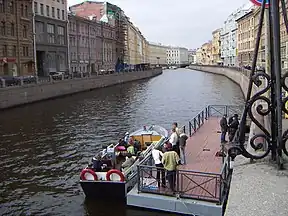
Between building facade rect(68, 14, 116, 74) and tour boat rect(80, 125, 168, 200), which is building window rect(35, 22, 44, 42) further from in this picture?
tour boat rect(80, 125, 168, 200)

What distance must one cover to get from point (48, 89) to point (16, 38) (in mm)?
9965

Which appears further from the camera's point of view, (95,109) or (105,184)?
(95,109)

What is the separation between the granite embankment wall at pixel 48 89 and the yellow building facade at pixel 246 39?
1319 inches

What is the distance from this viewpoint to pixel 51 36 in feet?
221

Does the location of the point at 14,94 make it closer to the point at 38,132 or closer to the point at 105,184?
the point at 38,132

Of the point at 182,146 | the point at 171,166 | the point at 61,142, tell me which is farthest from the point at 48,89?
the point at 171,166

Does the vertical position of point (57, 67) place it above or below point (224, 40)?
below

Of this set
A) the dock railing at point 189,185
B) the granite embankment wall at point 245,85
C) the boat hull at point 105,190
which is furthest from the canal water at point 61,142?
the granite embankment wall at point 245,85

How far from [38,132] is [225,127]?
14811mm

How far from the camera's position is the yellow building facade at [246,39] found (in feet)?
301

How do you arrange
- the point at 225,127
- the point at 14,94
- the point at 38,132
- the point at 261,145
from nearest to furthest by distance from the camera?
the point at 261,145, the point at 225,127, the point at 38,132, the point at 14,94

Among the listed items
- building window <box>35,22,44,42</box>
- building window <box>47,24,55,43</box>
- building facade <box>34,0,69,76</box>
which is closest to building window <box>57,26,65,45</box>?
building facade <box>34,0,69,76</box>

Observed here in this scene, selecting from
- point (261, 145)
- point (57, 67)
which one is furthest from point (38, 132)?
point (57, 67)

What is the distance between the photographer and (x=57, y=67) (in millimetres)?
69000
